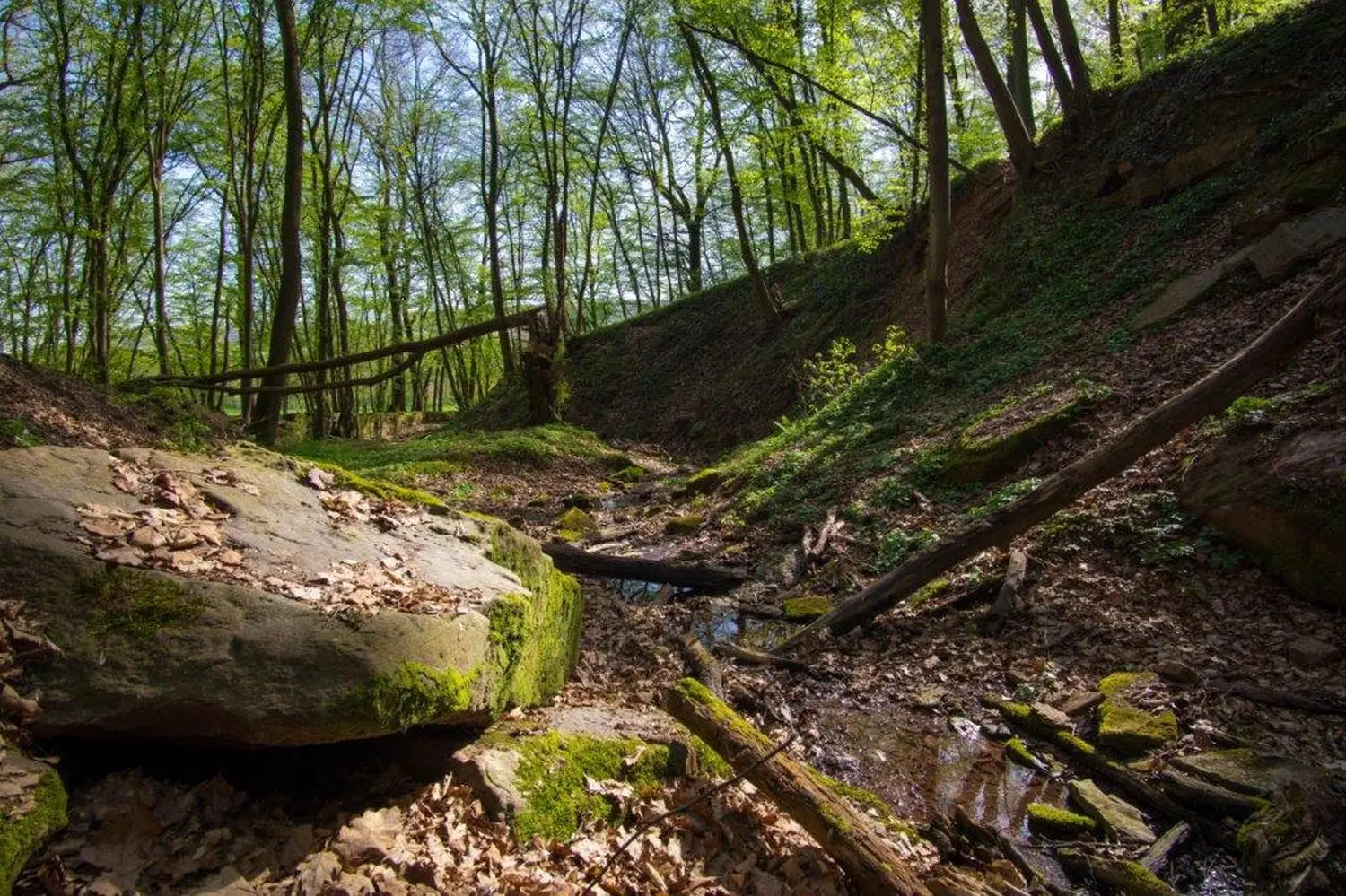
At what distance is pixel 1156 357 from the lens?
28.0 ft

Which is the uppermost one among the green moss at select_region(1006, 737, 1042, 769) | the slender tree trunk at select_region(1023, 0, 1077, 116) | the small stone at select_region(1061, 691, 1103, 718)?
the slender tree trunk at select_region(1023, 0, 1077, 116)

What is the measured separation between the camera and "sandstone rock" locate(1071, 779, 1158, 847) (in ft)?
12.7

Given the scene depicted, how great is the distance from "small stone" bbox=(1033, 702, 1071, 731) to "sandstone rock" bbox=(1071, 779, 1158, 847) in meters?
0.54

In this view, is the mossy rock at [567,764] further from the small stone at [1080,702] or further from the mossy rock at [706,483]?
the mossy rock at [706,483]

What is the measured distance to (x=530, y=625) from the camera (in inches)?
175

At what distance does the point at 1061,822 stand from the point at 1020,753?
72cm

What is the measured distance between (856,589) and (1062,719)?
2754 mm

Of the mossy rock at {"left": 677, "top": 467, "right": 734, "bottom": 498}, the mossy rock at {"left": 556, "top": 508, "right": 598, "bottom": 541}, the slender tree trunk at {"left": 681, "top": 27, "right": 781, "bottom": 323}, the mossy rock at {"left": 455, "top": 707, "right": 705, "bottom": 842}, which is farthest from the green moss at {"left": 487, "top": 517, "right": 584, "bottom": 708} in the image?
the slender tree trunk at {"left": 681, "top": 27, "right": 781, "bottom": 323}

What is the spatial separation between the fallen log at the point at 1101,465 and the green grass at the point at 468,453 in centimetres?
930

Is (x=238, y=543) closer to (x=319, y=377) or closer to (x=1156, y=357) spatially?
(x=1156, y=357)

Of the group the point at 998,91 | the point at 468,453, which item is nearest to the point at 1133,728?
the point at 998,91

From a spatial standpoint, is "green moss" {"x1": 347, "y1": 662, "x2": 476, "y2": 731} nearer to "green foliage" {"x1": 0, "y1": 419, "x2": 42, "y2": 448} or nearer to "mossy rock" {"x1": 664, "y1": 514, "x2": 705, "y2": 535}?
"green foliage" {"x1": 0, "y1": 419, "x2": 42, "y2": 448}

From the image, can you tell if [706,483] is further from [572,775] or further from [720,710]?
[572,775]

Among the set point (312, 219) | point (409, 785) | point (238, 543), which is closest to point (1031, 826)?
point (409, 785)
